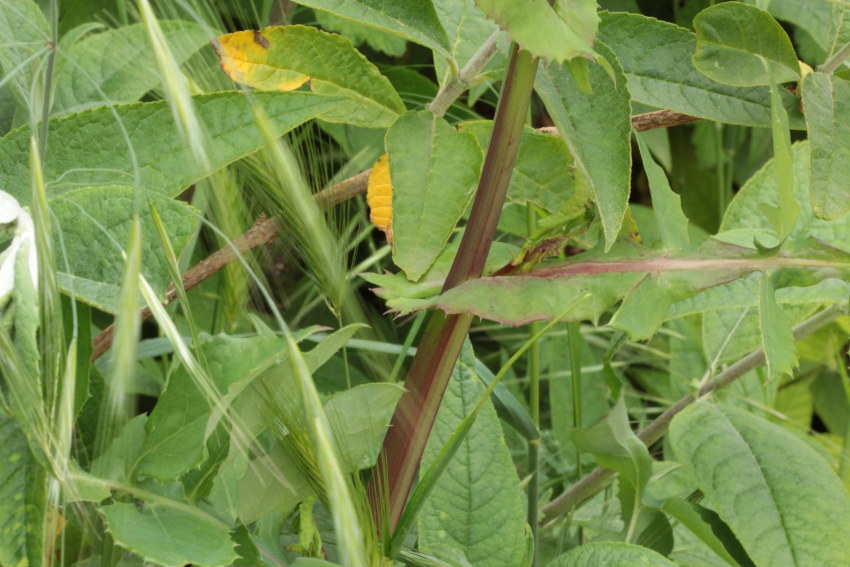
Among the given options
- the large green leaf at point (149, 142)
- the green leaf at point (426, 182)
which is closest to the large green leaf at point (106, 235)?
the large green leaf at point (149, 142)

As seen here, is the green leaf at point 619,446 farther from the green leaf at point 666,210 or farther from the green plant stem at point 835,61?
the green plant stem at point 835,61

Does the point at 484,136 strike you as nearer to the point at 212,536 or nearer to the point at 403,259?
the point at 403,259

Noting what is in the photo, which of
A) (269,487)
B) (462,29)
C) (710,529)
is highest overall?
(462,29)

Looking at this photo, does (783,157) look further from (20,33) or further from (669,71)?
(20,33)

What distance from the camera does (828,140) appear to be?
386 mm

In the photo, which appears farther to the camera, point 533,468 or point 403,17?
point 533,468

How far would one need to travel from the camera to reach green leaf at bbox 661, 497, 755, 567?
0.46 m

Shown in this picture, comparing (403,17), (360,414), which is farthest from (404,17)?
(360,414)

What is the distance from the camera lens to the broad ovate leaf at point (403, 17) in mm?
354

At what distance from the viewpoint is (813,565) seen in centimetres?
43

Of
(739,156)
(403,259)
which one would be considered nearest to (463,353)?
(403,259)

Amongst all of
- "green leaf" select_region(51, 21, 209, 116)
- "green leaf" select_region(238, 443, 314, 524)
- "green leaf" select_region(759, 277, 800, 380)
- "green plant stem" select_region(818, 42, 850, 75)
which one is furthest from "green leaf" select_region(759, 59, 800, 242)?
"green leaf" select_region(51, 21, 209, 116)

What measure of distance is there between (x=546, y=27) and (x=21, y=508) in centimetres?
32

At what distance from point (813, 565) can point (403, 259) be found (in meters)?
0.35
